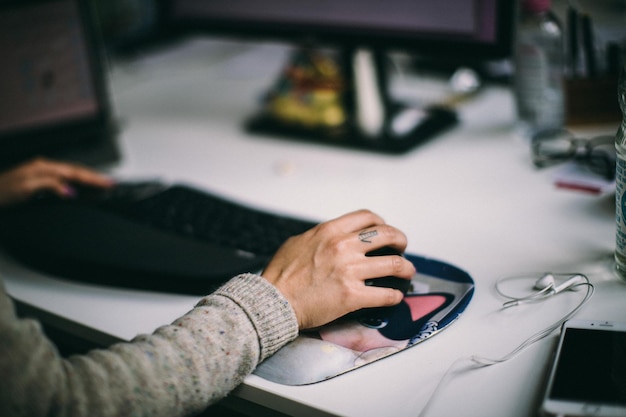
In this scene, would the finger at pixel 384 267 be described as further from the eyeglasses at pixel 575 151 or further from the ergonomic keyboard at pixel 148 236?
the eyeglasses at pixel 575 151

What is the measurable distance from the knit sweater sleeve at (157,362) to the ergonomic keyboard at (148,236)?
0.10 metres

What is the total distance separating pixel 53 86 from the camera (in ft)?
3.66

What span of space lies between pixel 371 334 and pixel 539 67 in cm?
60

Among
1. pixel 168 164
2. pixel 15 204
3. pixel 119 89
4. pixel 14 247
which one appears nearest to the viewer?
pixel 14 247

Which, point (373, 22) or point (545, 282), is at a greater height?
point (373, 22)

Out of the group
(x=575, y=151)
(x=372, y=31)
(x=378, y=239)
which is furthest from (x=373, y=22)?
(x=378, y=239)

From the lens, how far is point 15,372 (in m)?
0.54

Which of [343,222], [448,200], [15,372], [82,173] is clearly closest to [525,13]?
[448,200]

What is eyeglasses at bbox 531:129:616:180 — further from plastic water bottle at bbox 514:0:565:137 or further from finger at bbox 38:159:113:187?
finger at bbox 38:159:113:187

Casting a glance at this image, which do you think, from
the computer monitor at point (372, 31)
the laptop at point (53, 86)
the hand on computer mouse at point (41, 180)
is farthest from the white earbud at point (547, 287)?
the laptop at point (53, 86)

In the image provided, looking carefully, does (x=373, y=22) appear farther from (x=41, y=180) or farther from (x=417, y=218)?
(x=41, y=180)

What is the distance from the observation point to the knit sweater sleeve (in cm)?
54

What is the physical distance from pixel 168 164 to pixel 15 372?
2.09 ft

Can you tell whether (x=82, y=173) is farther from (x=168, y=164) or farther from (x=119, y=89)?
(x=119, y=89)
